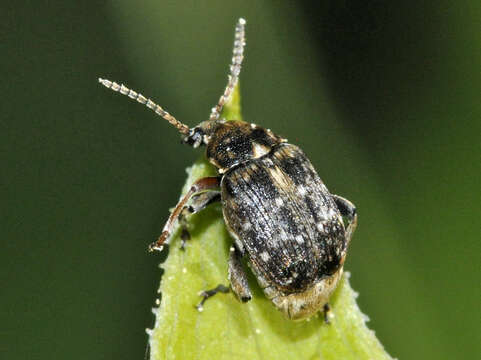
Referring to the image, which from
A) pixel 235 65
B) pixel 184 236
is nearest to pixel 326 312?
pixel 184 236

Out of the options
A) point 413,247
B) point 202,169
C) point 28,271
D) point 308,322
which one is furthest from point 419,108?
point 28,271

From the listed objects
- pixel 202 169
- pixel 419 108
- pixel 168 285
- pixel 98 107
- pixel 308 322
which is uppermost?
pixel 98 107

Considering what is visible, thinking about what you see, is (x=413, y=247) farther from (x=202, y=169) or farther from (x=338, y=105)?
(x=202, y=169)

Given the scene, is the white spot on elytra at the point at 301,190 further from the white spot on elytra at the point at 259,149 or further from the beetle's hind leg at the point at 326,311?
the beetle's hind leg at the point at 326,311

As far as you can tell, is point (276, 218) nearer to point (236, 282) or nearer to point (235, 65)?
point (236, 282)

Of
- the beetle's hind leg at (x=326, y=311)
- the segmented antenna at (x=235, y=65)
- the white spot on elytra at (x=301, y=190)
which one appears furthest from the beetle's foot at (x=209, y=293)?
the segmented antenna at (x=235, y=65)

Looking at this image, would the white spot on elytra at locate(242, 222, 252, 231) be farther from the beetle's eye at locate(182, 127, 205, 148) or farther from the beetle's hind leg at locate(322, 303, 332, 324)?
the beetle's eye at locate(182, 127, 205, 148)
